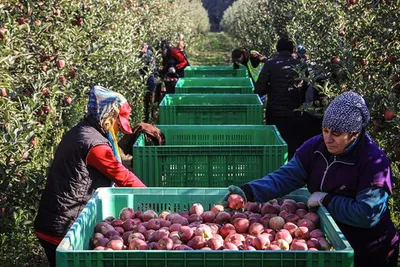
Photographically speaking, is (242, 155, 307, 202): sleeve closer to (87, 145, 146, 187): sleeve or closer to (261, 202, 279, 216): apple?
(261, 202, 279, 216): apple

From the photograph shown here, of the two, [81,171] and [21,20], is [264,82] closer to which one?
[21,20]

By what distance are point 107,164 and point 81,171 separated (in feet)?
0.49

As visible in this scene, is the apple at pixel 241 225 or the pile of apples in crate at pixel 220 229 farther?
the apple at pixel 241 225

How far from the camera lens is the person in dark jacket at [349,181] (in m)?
2.97

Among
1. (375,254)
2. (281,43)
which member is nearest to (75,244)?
(375,254)

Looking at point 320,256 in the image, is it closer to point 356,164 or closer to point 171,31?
point 356,164

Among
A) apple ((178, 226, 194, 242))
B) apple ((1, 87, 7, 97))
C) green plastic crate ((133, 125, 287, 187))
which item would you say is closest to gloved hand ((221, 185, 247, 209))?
apple ((178, 226, 194, 242))

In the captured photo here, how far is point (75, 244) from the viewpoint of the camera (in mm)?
2670

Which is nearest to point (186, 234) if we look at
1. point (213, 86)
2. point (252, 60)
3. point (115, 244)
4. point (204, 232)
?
point (204, 232)

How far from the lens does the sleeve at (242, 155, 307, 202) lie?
11.0 feet

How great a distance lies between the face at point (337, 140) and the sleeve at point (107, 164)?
3.90 ft

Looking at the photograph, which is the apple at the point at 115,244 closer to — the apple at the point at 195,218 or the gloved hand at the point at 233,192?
the apple at the point at 195,218

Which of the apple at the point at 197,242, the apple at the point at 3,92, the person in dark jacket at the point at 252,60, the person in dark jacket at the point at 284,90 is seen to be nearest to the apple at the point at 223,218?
the apple at the point at 197,242

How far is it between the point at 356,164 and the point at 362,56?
3.28 meters
